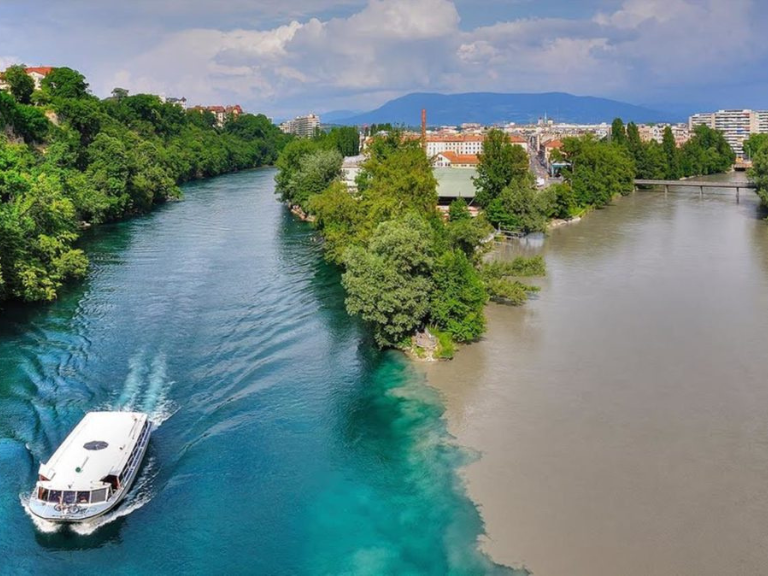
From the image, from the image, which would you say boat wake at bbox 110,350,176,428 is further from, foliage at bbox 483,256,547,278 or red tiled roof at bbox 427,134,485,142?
red tiled roof at bbox 427,134,485,142

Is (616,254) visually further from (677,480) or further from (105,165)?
(105,165)

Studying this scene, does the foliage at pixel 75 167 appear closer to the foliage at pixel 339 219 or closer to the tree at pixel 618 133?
the foliage at pixel 339 219

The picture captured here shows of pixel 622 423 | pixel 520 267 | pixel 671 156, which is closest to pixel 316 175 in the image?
pixel 520 267

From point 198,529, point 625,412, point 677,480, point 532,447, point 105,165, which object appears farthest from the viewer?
point 105,165

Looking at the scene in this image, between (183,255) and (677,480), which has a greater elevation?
(183,255)

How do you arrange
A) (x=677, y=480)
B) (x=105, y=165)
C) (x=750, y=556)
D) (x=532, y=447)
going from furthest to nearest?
(x=105, y=165) → (x=532, y=447) → (x=677, y=480) → (x=750, y=556)

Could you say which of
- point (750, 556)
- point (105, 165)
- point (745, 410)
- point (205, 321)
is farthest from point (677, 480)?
point (105, 165)
